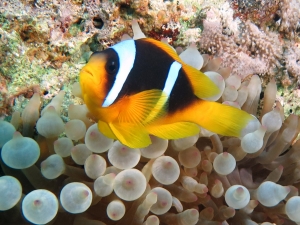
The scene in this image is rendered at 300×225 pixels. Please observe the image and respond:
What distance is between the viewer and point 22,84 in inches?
52.2

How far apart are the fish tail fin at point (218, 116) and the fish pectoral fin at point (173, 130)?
28 millimetres

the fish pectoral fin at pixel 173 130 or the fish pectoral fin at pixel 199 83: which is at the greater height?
the fish pectoral fin at pixel 199 83

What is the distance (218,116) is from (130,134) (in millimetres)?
259

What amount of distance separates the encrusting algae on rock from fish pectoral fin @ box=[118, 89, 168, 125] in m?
0.15

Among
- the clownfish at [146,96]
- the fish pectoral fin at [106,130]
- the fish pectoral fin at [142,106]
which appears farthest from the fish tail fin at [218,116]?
the fish pectoral fin at [106,130]

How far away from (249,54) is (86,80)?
1033mm

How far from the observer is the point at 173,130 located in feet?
3.12

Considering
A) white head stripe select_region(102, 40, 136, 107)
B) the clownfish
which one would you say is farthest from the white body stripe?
white head stripe select_region(102, 40, 136, 107)

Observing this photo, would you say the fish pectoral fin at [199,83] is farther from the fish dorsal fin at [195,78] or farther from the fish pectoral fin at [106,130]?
the fish pectoral fin at [106,130]

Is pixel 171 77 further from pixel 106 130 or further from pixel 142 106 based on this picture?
pixel 106 130

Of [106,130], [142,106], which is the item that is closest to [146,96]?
[142,106]

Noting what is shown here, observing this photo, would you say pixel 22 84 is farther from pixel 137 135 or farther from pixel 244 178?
pixel 244 178

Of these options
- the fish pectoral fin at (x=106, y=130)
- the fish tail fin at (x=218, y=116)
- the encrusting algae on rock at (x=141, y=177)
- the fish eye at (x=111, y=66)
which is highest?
the fish eye at (x=111, y=66)

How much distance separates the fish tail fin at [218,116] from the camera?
0.95 metres
